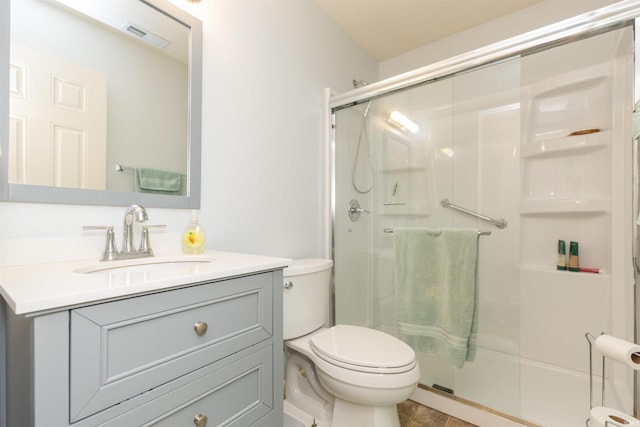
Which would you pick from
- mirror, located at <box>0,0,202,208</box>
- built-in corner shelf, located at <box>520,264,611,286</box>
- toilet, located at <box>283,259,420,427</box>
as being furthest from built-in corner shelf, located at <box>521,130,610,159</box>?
mirror, located at <box>0,0,202,208</box>

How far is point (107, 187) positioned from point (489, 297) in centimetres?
189

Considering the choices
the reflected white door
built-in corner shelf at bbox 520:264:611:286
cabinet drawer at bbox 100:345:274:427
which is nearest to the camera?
cabinet drawer at bbox 100:345:274:427

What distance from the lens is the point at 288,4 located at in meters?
1.69

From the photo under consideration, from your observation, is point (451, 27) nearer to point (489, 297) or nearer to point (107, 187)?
point (489, 297)

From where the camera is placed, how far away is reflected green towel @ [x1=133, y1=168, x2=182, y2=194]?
108 cm

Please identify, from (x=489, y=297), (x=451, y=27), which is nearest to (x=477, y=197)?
(x=489, y=297)

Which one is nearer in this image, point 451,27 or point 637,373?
point 637,373

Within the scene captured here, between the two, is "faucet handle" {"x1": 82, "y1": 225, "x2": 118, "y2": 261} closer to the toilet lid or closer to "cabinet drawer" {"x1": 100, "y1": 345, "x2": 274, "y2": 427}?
"cabinet drawer" {"x1": 100, "y1": 345, "x2": 274, "y2": 427}

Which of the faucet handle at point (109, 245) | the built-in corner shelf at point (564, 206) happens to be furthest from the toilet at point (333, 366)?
the built-in corner shelf at point (564, 206)

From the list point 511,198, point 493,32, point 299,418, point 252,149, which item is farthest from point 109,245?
point 493,32

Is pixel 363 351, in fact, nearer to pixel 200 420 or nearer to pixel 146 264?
pixel 200 420

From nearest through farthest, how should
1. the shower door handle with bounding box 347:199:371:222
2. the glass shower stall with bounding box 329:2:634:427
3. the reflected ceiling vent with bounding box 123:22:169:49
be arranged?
1. the reflected ceiling vent with bounding box 123:22:169:49
2. the glass shower stall with bounding box 329:2:634:427
3. the shower door handle with bounding box 347:199:371:222

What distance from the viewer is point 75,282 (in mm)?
612

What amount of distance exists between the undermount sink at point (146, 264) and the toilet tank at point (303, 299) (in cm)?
40
